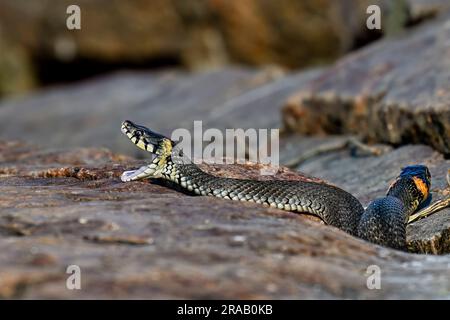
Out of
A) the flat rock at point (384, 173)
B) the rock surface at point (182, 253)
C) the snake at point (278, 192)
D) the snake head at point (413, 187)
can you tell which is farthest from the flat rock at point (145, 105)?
the rock surface at point (182, 253)

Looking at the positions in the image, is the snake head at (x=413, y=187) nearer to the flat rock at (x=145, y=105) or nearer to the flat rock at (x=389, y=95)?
the flat rock at (x=389, y=95)

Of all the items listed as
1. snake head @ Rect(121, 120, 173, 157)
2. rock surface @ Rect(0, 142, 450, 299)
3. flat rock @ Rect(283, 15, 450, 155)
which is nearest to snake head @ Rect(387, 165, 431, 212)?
flat rock @ Rect(283, 15, 450, 155)

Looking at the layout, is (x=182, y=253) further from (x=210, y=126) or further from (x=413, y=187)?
(x=210, y=126)

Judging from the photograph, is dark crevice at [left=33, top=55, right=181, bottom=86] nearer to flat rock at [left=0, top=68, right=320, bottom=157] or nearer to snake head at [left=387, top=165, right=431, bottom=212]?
flat rock at [left=0, top=68, right=320, bottom=157]

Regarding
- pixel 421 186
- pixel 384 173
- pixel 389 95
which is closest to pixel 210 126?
pixel 389 95

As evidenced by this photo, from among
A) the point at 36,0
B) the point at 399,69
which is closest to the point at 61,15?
the point at 36,0
